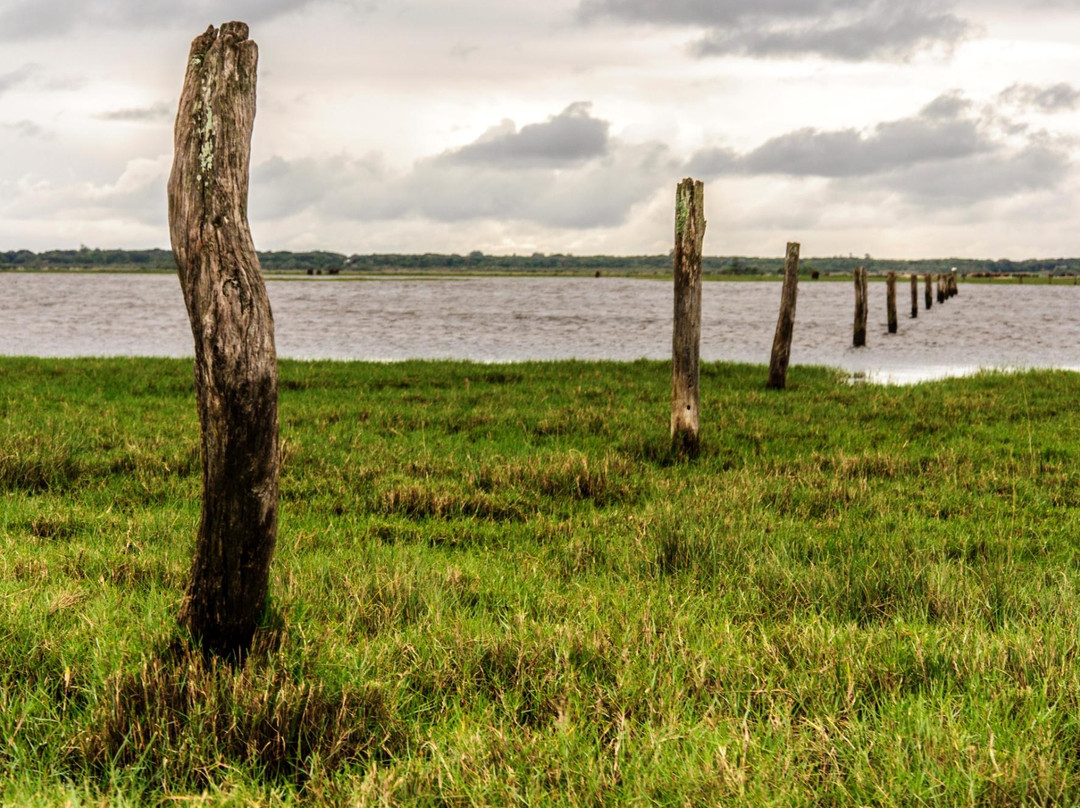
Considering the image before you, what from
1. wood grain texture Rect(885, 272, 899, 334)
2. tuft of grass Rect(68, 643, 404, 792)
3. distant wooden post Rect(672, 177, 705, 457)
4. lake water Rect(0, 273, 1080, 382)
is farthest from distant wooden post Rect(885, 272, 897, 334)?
tuft of grass Rect(68, 643, 404, 792)

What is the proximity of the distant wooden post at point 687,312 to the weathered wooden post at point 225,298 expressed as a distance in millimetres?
7142

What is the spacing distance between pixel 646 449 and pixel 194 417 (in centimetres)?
668

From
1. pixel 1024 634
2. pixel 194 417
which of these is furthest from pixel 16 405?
pixel 1024 634

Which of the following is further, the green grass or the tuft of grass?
the tuft of grass

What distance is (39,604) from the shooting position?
459 cm

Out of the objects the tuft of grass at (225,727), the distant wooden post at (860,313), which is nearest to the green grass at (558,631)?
the tuft of grass at (225,727)

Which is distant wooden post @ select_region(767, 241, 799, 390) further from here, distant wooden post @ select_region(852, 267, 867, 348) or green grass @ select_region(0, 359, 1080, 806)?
distant wooden post @ select_region(852, 267, 867, 348)

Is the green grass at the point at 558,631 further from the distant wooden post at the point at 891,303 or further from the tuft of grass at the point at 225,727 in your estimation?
the distant wooden post at the point at 891,303

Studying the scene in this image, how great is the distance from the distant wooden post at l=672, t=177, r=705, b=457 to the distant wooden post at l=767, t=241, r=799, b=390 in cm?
700

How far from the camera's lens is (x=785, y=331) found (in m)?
18.0

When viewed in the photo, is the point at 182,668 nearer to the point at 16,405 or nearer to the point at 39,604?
the point at 39,604

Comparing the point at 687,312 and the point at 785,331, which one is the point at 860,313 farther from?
the point at 687,312

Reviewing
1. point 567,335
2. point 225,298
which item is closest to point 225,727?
point 225,298

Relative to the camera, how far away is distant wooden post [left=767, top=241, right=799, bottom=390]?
17.7 meters
